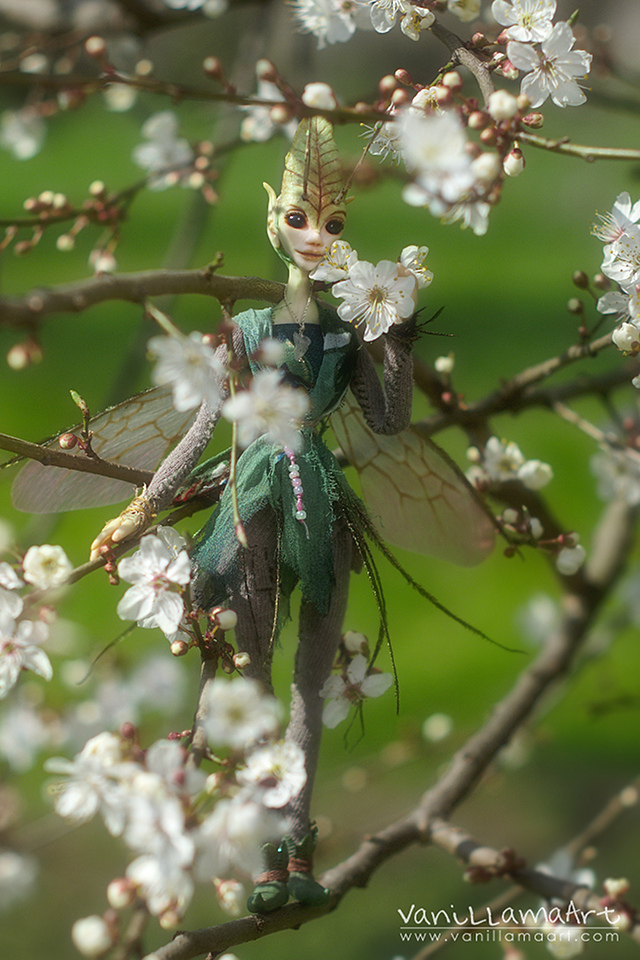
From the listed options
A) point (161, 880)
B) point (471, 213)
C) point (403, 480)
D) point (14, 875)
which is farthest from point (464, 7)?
point (14, 875)

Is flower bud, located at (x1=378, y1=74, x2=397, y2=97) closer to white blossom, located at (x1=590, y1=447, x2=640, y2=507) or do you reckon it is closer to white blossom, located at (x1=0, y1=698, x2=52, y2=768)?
white blossom, located at (x1=590, y1=447, x2=640, y2=507)

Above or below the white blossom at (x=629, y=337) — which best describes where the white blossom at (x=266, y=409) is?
above

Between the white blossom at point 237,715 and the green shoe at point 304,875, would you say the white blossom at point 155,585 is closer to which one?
the white blossom at point 237,715

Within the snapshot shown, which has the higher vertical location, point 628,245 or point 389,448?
point 628,245

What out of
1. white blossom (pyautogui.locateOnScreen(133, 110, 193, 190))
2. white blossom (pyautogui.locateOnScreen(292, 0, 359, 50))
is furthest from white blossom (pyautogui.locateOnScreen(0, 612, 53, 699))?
white blossom (pyautogui.locateOnScreen(133, 110, 193, 190))

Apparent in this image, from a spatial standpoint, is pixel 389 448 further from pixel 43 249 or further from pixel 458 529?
pixel 43 249

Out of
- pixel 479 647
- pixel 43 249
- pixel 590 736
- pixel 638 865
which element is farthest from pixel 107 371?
pixel 638 865

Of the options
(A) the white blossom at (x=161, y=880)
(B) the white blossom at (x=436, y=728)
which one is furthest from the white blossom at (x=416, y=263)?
(B) the white blossom at (x=436, y=728)
